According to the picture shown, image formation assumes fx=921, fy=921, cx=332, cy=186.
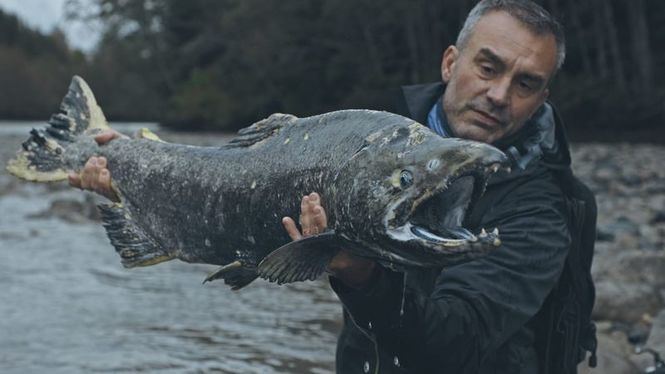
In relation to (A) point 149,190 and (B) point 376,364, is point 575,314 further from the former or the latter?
(A) point 149,190

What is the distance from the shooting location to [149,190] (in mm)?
3152

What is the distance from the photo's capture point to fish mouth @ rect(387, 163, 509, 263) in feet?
7.33

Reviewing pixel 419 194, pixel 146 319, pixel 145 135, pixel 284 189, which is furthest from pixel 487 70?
pixel 146 319

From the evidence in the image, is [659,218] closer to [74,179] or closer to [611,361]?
[611,361]

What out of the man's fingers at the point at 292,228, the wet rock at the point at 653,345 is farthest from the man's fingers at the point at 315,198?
the wet rock at the point at 653,345

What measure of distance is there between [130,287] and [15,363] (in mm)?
2684

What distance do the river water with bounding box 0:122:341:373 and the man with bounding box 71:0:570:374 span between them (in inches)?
113

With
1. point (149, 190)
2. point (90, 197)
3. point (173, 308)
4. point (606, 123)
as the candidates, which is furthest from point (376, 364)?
point (606, 123)

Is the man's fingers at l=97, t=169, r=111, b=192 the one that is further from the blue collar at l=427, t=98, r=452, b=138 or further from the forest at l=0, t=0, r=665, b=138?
the forest at l=0, t=0, r=665, b=138

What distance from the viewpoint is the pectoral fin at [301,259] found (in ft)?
7.70

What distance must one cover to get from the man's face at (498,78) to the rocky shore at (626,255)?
94.2 inches

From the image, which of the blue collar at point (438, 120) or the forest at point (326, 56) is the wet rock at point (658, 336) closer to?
the blue collar at point (438, 120)

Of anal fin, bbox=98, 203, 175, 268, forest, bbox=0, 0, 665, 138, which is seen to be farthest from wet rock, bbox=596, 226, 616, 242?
anal fin, bbox=98, 203, 175, 268

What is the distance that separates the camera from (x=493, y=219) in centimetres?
316
